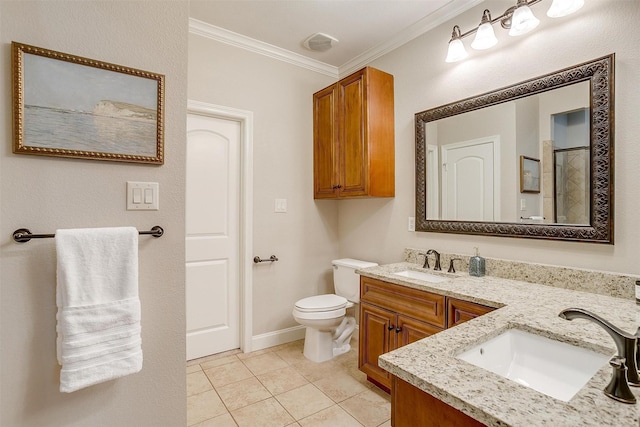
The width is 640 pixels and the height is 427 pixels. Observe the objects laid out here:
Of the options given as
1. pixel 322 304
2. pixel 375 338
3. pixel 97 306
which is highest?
pixel 97 306

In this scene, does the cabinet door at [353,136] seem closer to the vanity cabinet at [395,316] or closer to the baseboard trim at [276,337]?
the vanity cabinet at [395,316]


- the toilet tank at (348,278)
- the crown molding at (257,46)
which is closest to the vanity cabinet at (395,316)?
Result: the toilet tank at (348,278)

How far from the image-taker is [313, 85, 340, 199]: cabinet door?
2.87 meters

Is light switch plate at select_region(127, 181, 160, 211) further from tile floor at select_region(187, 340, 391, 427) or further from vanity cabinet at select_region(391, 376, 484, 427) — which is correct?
tile floor at select_region(187, 340, 391, 427)

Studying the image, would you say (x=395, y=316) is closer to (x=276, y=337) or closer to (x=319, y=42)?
(x=276, y=337)

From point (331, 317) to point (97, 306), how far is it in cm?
171

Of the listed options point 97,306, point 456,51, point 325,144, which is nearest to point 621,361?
point 97,306

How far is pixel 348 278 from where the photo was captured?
2.83 m

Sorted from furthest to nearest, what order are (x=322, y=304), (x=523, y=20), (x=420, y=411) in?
(x=322, y=304), (x=523, y=20), (x=420, y=411)

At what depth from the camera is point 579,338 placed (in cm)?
100

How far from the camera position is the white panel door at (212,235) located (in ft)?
8.56

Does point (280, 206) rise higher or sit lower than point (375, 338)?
higher

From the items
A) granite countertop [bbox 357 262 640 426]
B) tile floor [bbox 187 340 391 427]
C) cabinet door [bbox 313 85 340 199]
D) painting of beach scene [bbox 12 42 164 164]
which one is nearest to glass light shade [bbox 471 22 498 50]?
cabinet door [bbox 313 85 340 199]

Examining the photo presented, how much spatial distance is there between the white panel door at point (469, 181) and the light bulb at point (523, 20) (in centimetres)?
64
